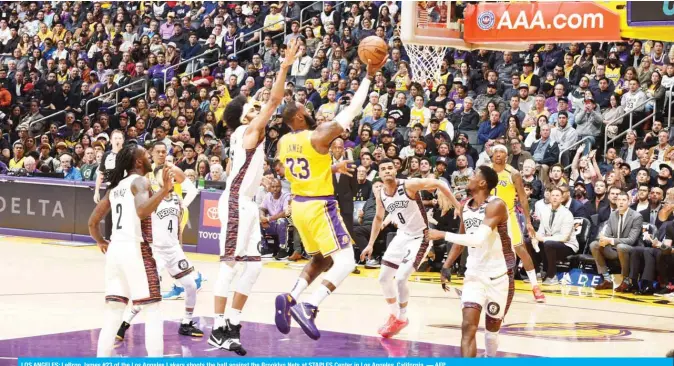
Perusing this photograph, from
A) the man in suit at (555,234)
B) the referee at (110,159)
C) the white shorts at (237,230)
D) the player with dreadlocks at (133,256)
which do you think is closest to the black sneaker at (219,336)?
the white shorts at (237,230)

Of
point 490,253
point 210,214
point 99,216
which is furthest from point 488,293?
point 210,214

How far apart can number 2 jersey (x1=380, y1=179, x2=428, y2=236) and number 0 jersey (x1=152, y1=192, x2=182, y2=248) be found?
2.19m

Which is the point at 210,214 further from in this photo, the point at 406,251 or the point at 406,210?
the point at 406,251

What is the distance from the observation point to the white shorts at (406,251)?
1080 cm

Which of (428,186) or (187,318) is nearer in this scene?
(187,318)

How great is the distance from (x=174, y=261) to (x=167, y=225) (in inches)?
17.0

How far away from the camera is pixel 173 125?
21.8 meters

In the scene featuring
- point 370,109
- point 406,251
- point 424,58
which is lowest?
point 406,251

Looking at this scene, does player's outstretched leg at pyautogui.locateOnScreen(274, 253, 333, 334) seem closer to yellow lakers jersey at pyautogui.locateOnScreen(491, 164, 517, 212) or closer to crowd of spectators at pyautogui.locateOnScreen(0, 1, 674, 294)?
crowd of spectators at pyautogui.locateOnScreen(0, 1, 674, 294)

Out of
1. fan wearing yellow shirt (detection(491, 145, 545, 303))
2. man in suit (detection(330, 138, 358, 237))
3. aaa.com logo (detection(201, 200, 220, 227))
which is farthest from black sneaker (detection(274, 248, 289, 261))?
fan wearing yellow shirt (detection(491, 145, 545, 303))

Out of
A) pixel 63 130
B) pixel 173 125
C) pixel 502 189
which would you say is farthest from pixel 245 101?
pixel 63 130

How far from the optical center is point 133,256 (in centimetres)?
793

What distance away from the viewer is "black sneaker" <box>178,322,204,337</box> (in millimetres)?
10312

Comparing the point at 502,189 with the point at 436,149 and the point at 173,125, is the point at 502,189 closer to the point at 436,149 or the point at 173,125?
the point at 436,149
